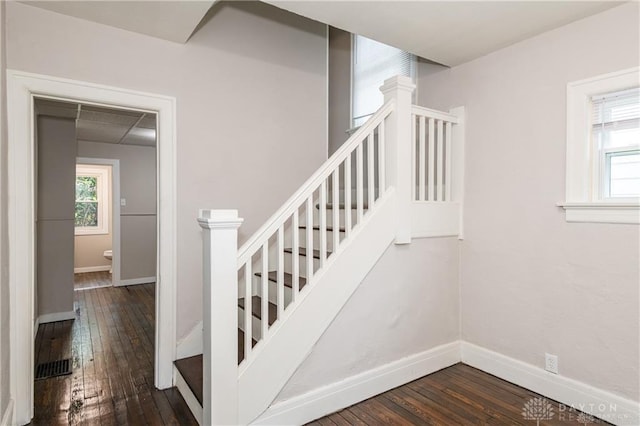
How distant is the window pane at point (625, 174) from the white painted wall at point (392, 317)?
3.71ft

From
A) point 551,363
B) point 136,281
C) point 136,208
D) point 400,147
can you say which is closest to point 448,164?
point 400,147

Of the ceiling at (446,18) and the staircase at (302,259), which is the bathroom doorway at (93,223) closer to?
the staircase at (302,259)

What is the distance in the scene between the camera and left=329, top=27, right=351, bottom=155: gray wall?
422 centimetres

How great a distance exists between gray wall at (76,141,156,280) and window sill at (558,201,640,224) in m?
6.16

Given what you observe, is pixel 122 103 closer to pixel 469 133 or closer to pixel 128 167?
pixel 469 133

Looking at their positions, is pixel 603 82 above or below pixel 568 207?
above

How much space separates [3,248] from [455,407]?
282cm

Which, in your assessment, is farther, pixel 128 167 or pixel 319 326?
pixel 128 167

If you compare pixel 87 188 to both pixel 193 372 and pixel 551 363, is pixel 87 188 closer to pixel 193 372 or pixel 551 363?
pixel 193 372

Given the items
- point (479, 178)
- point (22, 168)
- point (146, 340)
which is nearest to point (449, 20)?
point (479, 178)

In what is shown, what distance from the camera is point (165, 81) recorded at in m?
2.57

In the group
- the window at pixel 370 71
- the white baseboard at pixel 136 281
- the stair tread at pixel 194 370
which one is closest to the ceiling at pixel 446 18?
the window at pixel 370 71

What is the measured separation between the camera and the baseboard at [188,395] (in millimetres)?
2147

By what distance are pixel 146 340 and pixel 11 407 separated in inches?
58.4
